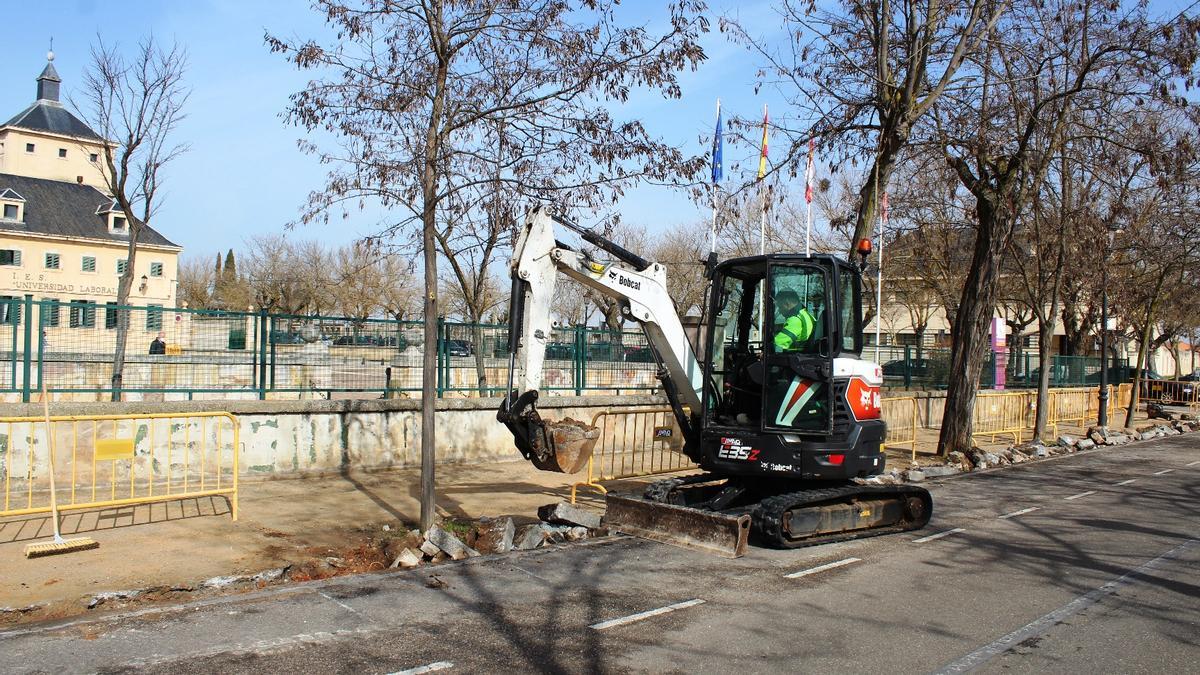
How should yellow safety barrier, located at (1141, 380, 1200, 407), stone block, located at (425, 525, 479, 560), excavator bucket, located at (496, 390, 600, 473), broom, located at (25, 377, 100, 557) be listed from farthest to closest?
1. yellow safety barrier, located at (1141, 380, 1200, 407)
2. stone block, located at (425, 525, 479, 560)
3. excavator bucket, located at (496, 390, 600, 473)
4. broom, located at (25, 377, 100, 557)

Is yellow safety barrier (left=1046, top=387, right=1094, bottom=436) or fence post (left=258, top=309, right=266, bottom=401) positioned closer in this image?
fence post (left=258, top=309, right=266, bottom=401)

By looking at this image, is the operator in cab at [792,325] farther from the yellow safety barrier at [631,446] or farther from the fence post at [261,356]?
the fence post at [261,356]

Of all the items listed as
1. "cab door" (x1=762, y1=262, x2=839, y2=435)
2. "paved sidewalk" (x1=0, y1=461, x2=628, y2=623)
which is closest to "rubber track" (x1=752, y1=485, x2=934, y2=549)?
"cab door" (x1=762, y1=262, x2=839, y2=435)

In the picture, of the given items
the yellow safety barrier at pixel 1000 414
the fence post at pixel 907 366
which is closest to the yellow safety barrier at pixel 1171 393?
the fence post at pixel 907 366

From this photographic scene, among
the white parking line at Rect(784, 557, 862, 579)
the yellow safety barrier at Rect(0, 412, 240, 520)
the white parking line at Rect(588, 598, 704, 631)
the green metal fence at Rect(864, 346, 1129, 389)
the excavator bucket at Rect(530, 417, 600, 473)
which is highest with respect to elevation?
the green metal fence at Rect(864, 346, 1129, 389)

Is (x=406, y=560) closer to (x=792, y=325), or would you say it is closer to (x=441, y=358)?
(x=792, y=325)

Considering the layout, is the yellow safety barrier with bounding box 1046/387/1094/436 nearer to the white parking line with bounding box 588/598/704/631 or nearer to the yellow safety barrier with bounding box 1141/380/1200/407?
the yellow safety barrier with bounding box 1141/380/1200/407

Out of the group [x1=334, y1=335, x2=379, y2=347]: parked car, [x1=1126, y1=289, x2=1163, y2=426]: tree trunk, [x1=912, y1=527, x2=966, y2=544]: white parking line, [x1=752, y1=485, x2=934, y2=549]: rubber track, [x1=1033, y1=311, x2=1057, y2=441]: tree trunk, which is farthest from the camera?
[x1=1126, y1=289, x2=1163, y2=426]: tree trunk

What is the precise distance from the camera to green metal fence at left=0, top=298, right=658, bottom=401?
36.8 ft

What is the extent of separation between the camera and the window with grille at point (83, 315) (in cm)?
1146

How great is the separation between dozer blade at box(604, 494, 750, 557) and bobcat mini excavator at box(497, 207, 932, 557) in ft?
0.04

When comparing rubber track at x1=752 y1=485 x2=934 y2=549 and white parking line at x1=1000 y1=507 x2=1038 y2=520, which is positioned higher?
rubber track at x1=752 y1=485 x2=934 y2=549

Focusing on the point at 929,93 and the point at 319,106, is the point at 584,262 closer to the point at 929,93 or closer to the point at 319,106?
the point at 319,106

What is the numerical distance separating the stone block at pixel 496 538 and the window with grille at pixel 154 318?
18.5ft
